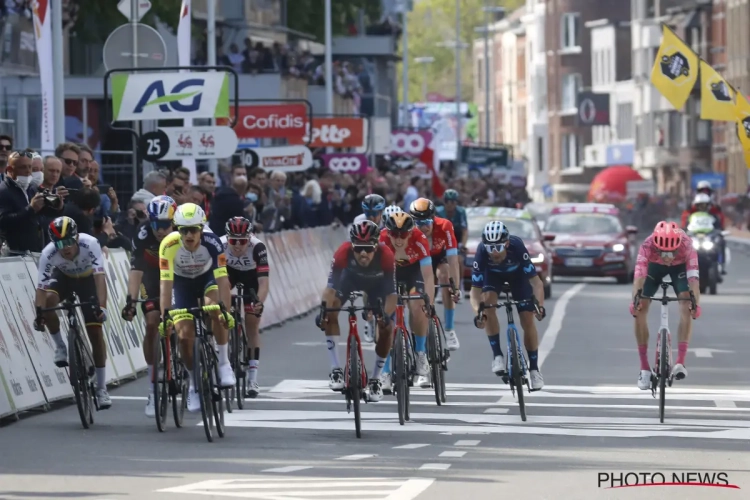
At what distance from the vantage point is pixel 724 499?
38.0 ft

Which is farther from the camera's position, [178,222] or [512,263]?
[512,263]

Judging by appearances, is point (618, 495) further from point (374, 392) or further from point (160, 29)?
point (160, 29)

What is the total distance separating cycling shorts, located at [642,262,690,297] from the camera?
677 inches

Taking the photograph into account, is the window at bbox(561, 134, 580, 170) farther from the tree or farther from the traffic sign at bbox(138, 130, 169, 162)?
the traffic sign at bbox(138, 130, 169, 162)

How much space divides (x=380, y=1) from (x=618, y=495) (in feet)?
154

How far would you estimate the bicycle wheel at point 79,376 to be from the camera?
15727 millimetres

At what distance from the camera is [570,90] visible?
138m

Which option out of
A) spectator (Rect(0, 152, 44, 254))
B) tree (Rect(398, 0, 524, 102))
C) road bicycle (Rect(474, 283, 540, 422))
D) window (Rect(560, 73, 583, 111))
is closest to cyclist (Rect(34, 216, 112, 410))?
spectator (Rect(0, 152, 44, 254))

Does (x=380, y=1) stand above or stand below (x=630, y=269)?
above

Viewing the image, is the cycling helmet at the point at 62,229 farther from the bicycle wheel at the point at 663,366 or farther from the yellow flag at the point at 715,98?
the yellow flag at the point at 715,98

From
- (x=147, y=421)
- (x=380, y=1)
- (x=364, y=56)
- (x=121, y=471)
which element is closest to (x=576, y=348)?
(x=147, y=421)

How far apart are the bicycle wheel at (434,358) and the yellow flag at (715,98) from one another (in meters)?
15.3

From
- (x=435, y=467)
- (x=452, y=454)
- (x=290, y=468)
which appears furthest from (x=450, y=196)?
(x=290, y=468)

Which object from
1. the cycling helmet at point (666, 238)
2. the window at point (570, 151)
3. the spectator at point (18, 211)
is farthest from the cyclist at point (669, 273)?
the window at point (570, 151)
